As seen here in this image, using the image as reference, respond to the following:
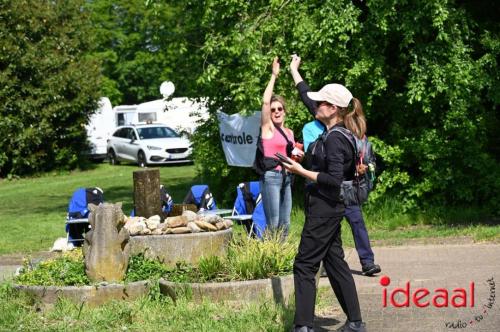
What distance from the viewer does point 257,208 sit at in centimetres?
1153

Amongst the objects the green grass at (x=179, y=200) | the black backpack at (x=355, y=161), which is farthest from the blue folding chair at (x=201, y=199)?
the black backpack at (x=355, y=161)

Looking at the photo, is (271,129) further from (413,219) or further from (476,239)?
(413,219)

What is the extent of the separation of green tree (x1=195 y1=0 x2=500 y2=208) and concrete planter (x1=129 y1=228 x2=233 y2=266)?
507cm

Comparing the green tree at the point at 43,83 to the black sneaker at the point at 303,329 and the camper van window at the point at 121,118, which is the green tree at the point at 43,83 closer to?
the camper van window at the point at 121,118

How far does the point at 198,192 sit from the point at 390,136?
341cm

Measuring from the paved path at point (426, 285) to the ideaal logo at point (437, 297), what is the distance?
0.06 feet

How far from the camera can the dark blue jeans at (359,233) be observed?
932 cm

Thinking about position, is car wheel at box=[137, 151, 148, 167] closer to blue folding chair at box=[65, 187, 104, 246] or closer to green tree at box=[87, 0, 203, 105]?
green tree at box=[87, 0, 203, 105]

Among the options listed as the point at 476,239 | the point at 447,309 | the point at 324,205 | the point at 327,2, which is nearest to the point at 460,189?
the point at 476,239

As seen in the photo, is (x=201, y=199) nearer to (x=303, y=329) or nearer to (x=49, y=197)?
(x=303, y=329)

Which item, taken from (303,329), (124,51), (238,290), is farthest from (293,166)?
(124,51)

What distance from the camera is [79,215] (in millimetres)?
12539

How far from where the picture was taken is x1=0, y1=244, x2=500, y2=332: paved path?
7.31m

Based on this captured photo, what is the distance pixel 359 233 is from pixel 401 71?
5468 millimetres
